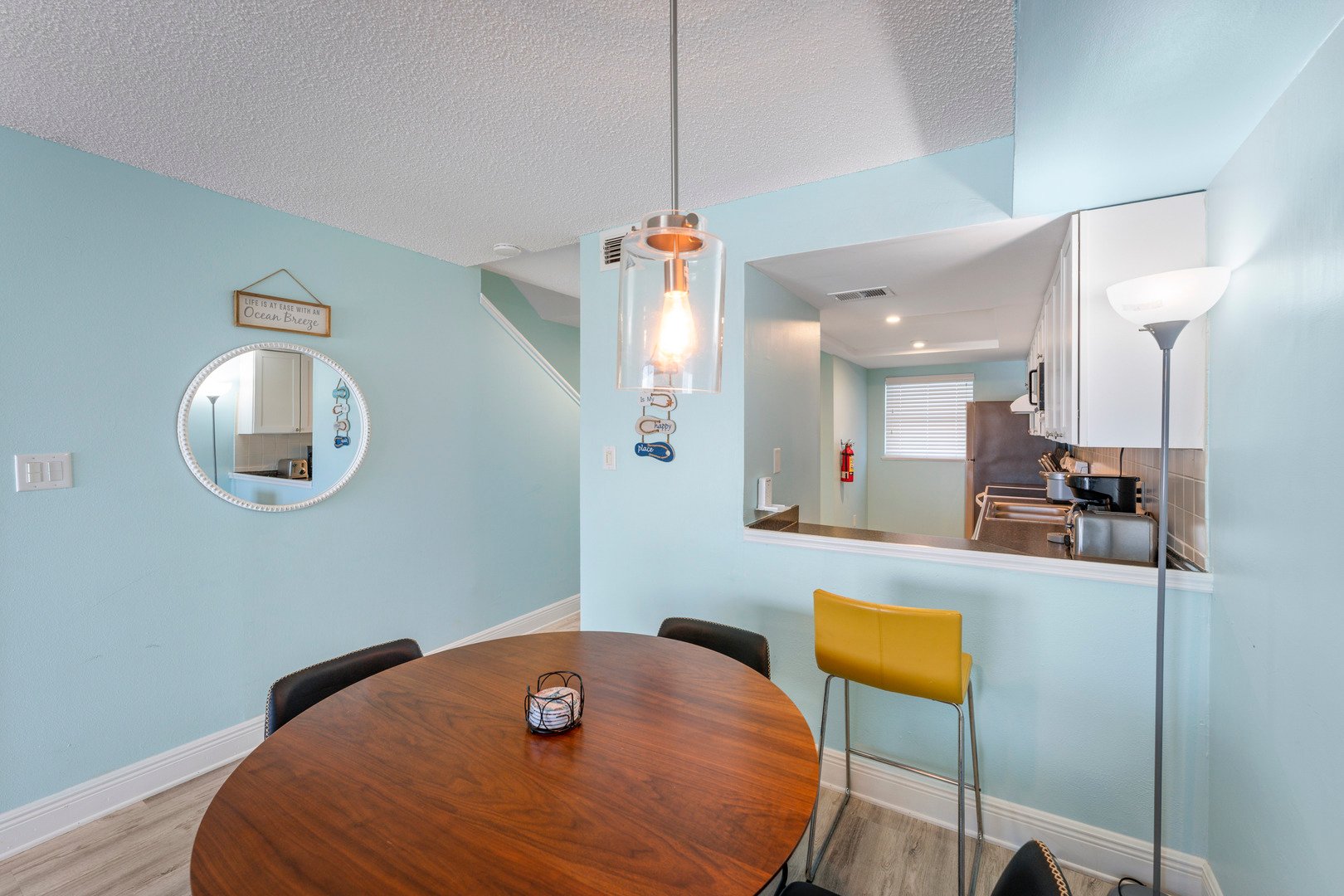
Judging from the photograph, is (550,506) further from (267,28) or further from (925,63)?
(925,63)

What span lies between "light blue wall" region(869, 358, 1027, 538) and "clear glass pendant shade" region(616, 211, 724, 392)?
572cm

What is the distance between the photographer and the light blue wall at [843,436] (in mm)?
5562

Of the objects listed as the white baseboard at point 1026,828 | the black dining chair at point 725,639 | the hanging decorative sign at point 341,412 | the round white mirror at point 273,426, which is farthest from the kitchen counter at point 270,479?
the white baseboard at point 1026,828

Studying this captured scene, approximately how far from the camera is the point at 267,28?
1.38 meters

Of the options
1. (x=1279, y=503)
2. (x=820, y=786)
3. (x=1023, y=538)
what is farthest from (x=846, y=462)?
(x=1279, y=503)

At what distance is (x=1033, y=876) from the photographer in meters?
0.77

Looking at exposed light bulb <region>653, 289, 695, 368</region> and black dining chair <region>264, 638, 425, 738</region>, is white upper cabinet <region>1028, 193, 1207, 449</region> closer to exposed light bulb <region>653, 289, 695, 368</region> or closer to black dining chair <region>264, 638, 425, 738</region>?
exposed light bulb <region>653, 289, 695, 368</region>

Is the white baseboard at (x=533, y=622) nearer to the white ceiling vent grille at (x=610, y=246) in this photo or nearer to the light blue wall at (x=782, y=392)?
the light blue wall at (x=782, y=392)

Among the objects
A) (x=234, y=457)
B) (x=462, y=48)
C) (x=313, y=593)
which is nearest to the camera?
(x=462, y=48)

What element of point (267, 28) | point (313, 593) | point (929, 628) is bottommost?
point (313, 593)

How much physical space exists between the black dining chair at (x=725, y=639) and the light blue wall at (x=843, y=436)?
11.8 feet

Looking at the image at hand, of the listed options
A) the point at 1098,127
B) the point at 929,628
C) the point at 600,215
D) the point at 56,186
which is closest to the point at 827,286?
the point at 600,215

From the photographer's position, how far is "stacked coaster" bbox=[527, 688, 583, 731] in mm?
1175

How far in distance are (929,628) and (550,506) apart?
9.72 feet
